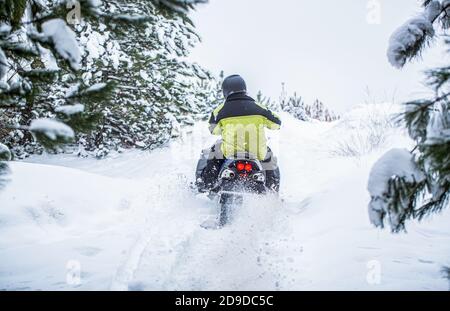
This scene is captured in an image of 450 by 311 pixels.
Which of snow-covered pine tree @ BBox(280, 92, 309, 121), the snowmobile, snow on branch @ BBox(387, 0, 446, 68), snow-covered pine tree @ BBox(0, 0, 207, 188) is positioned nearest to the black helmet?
the snowmobile

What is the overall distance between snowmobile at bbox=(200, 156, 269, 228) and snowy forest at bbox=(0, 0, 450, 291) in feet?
0.52

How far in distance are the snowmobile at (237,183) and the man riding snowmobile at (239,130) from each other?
0.32m

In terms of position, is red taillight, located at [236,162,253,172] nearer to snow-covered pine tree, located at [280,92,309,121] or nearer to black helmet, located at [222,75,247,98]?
black helmet, located at [222,75,247,98]

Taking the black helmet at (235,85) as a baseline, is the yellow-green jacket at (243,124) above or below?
below

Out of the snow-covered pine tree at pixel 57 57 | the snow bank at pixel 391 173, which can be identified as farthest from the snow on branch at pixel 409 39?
the snow-covered pine tree at pixel 57 57

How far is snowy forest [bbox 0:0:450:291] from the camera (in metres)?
2.22

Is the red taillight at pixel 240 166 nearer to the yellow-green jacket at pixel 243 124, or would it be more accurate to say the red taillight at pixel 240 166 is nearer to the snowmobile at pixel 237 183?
the snowmobile at pixel 237 183

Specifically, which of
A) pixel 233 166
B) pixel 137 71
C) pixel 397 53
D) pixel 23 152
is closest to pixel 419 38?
pixel 397 53

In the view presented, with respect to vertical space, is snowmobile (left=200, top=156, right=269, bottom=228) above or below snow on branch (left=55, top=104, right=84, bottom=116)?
above

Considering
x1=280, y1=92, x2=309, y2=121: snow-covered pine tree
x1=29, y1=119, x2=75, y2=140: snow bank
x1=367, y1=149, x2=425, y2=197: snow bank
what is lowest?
x1=367, y1=149, x2=425, y2=197: snow bank

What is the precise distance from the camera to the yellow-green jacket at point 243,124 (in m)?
5.08

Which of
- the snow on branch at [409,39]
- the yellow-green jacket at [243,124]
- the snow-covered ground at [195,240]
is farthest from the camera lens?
the yellow-green jacket at [243,124]

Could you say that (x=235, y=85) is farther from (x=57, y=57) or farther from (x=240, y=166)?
(x=57, y=57)

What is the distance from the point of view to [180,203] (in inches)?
235
